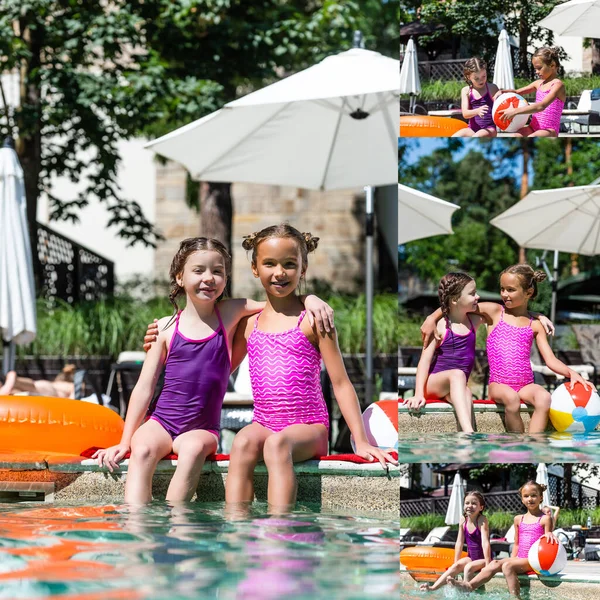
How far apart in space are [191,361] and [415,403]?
2.92ft

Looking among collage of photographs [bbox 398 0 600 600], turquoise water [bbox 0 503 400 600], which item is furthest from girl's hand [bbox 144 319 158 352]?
collage of photographs [bbox 398 0 600 600]

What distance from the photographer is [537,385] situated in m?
3.53

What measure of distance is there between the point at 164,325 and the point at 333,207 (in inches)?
411

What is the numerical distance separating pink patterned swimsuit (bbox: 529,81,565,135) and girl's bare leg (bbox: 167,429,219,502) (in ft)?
5.68

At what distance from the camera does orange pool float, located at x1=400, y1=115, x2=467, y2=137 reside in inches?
136

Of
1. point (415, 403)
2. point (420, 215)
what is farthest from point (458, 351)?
point (420, 215)

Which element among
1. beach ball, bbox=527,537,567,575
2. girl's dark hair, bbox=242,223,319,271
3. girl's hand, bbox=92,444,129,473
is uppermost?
girl's dark hair, bbox=242,223,319,271

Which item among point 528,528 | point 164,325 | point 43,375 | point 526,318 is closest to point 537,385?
point 526,318

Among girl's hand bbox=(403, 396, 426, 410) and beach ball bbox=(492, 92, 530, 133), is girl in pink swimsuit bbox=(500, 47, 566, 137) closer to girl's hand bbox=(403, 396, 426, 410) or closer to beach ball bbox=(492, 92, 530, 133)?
beach ball bbox=(492, 92, 530, 133)

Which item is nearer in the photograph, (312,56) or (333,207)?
(312,56)

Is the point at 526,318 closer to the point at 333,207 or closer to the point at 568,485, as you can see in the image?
the point at 568,485

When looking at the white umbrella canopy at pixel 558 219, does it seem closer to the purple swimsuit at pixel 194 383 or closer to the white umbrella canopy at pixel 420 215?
the white umbrella canopy at pixel 420 215

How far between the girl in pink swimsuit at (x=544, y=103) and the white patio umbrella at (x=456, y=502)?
136 cm

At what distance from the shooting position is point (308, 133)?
718cm
